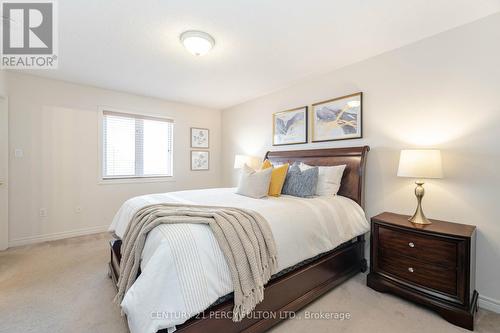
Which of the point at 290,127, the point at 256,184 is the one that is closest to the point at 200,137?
the point at 290,127

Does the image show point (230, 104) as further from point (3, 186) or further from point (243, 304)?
point (243, 304)

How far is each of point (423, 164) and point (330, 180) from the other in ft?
3.00

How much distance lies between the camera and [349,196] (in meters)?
2.62

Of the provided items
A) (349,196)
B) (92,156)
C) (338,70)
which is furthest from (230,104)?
(349,196)

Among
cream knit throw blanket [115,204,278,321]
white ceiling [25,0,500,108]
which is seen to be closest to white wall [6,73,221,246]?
white ceiling [25,0,500,108]

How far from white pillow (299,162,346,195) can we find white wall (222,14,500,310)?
337 mm

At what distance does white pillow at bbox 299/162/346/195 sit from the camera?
2609 millimetres

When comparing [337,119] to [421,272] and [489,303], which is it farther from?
[489,303]

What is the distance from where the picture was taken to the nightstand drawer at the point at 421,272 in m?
1.71

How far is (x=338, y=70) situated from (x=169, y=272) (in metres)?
2.97

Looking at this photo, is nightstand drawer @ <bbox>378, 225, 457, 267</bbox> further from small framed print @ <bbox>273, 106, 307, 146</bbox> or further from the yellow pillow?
small framed print @ <bbox>273, 106, 307, 146</bbox>

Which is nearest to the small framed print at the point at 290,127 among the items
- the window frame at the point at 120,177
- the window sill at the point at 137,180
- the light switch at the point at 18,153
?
the window frame at the point at 120,177

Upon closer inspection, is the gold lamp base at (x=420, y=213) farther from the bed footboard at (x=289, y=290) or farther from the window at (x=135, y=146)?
the window at (x=135, y=146)

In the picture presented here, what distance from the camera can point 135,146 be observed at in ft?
13.4
